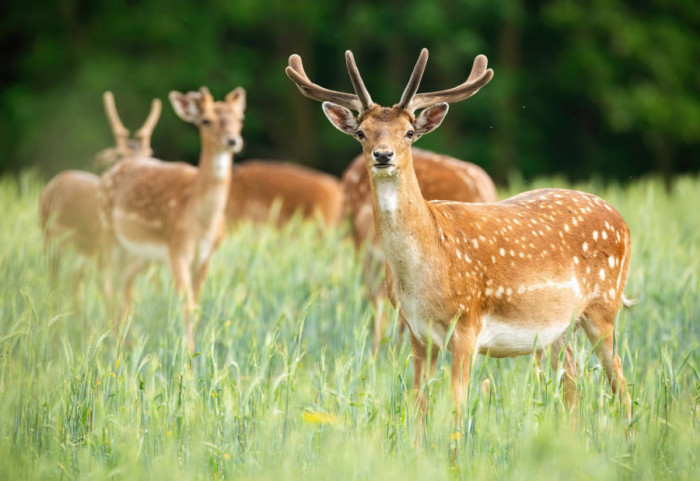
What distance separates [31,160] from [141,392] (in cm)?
1420

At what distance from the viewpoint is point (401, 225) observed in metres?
3.99

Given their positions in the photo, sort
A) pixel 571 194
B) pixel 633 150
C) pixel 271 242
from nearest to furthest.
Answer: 1. pixel 571 194
2. pixel 271 242
3. pixel 633 150

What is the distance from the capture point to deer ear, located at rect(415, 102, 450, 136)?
4.21 metres

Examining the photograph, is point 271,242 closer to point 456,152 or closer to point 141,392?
point 141,392

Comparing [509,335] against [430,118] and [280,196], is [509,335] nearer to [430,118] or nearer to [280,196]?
[430,118]

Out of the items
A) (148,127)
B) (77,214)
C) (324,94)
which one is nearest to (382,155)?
(324,94)

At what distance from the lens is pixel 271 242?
7.90m

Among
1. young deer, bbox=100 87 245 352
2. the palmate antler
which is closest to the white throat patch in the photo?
young deer, bbox=100 87 245 352

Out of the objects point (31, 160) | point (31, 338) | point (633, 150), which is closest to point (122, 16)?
point (31, 160)

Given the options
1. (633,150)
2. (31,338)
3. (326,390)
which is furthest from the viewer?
(633,150)

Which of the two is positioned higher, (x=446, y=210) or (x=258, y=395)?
(x=446, y=210)

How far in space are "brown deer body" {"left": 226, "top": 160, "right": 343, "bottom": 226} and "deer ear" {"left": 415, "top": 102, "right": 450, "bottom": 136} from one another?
5.98 metres

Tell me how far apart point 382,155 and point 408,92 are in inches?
15.7

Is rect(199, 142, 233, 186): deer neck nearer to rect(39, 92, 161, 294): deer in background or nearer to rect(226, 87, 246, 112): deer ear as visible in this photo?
rect(226, 87, 246, 112): deer ear
